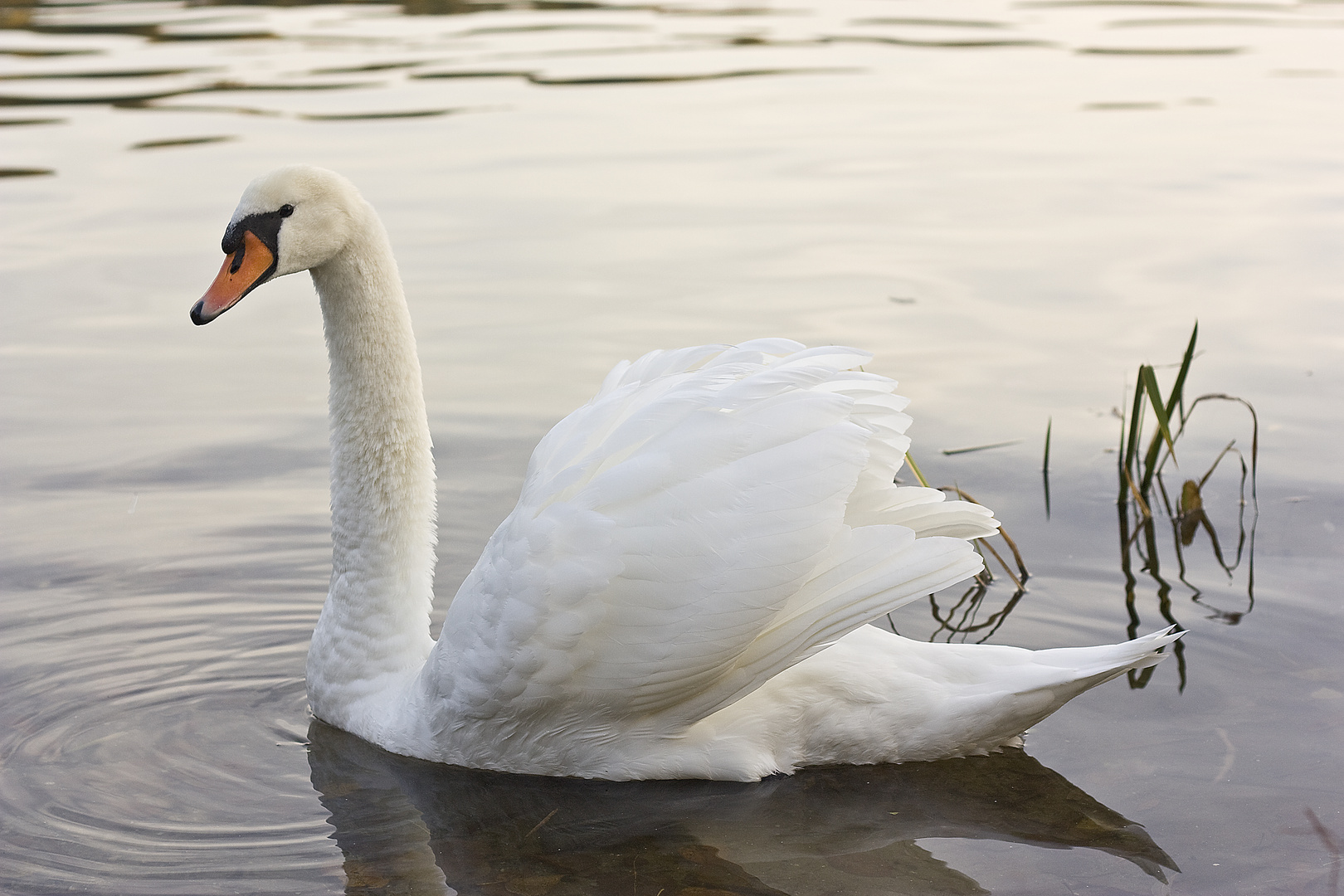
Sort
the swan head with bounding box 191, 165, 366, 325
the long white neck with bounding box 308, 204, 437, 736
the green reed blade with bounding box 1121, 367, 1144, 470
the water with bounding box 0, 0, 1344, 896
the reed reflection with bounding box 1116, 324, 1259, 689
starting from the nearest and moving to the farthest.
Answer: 1. the water with bounding box 0, 0, 1344, 896
2. the swan head with bounding box 191, 165, 366, 325
3. the long white neck with bounding box 308, 204, 437, 736
4. the reed reflection with bounding box 1116, 324, 1259, 689
5. the green reed blade with bounding box 1121, 367, 1144, 470

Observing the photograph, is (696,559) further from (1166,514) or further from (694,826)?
(1166,514)

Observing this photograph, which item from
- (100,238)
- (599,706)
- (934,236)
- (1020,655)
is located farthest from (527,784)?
(100,238)

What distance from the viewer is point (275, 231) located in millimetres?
4594

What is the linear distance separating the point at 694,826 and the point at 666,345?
4.36 metres

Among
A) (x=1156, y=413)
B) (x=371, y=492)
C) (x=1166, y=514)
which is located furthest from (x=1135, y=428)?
(x=371, y=492)

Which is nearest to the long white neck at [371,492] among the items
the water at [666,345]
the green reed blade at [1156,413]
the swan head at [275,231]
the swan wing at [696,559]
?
the swan head at [275,231]

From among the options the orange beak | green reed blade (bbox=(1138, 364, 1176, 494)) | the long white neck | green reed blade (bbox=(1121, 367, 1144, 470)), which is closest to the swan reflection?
the long white neck

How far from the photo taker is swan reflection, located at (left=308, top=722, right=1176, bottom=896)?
4047 mm

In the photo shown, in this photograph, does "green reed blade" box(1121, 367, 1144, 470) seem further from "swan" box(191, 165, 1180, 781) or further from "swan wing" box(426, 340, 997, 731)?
"swan wing" box(426, 340, 997, 731)

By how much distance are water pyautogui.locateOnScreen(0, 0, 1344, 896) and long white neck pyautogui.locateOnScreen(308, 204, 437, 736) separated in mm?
251

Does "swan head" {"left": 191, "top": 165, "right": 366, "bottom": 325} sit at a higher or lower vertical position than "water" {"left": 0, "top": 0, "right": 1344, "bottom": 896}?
higher

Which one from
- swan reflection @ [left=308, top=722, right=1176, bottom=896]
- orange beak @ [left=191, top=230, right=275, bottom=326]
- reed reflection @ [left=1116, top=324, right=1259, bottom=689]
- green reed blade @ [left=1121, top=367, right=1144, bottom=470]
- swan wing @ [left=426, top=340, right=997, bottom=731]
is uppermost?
orange beak @ [left=191, top=230, right=275, bottom=326]

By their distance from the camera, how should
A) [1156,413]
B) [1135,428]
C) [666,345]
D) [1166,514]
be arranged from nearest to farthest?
[1156,413] → [1135,428] → [1166,514] → [666,345]

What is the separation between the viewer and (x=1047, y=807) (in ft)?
14.3
